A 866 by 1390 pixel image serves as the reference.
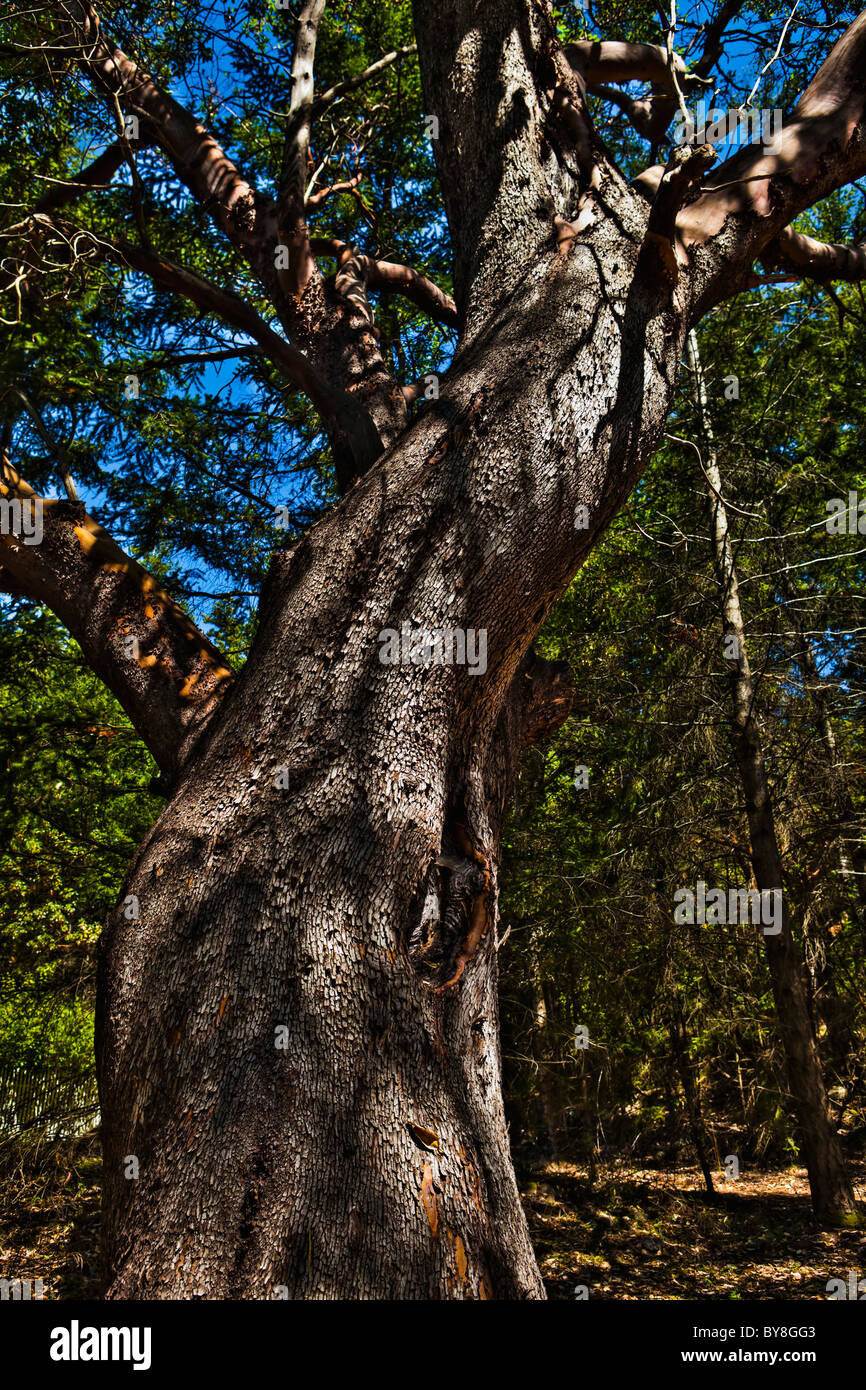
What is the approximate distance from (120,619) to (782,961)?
23.2ft

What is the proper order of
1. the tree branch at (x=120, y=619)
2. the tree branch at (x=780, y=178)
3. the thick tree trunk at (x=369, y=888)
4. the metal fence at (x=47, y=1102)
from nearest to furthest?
1. the thick tree trunk at (x=369, y=888)
2. the tree branch at (x=120, y=619)
3. the tree branch at (x=780, y=178)
4. the metal fence at (x=47, y=1102)

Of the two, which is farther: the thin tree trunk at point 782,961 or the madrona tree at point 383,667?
the thin tree trunk at point 782,961

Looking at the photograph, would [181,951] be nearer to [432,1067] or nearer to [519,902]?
[432,1067]

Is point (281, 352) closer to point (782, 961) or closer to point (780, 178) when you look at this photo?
point (780, 178)

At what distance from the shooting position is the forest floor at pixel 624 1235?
6457mm

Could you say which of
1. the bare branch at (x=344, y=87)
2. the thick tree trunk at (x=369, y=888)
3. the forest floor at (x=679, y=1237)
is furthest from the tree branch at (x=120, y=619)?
the forest floor at (x=679, y=1237)

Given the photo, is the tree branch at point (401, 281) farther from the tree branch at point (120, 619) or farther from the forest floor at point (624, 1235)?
the forest floor at point (624, 1235)

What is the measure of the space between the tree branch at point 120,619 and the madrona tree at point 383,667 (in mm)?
13

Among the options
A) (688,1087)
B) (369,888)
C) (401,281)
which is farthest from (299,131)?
(688,1087)

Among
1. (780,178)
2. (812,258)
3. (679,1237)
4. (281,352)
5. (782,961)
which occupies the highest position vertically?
(812,258)

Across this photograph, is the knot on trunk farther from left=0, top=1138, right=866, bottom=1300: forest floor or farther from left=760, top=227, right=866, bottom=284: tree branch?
left=0, top=1138, right=866, bottom=1300: forest floor

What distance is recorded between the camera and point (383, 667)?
94.3 inches

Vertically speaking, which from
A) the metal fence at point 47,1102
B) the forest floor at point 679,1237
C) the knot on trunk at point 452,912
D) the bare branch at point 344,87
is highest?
the bare branch at point 344,87
